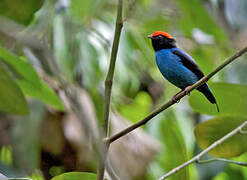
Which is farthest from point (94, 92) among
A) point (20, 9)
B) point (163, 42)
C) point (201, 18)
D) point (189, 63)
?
point (20, 9)

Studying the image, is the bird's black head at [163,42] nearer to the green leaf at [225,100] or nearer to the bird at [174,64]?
the bird at [174,64]

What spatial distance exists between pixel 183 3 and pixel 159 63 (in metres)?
0.40

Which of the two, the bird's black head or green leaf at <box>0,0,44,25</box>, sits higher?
green leaf at <box>0,0,44,25</box>

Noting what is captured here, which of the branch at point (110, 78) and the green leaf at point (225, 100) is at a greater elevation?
the branch at point (110, 78)

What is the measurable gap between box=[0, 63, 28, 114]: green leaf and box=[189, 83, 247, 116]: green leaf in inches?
28.8

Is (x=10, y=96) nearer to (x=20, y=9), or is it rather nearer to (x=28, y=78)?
(x=28, y=78)

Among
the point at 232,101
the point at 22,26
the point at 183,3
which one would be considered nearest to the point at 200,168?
the point at 232,101

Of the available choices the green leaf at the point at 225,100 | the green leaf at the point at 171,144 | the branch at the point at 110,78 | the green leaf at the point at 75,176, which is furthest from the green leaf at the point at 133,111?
the branch at the point at 110,78

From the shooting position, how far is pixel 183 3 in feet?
8.55

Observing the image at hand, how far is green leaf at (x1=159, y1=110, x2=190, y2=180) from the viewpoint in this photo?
7.07 feet

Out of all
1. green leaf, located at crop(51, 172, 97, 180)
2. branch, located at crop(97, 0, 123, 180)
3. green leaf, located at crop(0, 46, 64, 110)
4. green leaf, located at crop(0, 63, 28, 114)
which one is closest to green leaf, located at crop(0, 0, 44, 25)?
green leaf, located at crop(0, 46, 64, 110)

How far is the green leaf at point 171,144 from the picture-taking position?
2154 millimetres

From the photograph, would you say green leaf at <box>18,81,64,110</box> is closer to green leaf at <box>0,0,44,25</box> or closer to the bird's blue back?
green leaf at <box>0,0,44,25</box>

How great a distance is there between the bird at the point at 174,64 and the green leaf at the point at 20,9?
2.94ft
